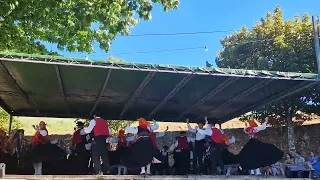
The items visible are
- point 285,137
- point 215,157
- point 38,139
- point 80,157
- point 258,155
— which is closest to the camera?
point 38,139

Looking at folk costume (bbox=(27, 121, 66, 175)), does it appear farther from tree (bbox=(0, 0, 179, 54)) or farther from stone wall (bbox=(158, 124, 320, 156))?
stone wall (bbox=(158, 124, 320, 156))

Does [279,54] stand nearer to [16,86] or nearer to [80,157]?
[80,157]

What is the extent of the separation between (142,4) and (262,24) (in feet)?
36.3

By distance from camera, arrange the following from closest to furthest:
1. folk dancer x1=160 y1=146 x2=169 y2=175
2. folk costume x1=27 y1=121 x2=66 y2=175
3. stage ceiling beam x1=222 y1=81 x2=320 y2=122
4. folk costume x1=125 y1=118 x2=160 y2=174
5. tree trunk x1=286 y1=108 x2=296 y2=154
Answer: folk costume x1=125 y1=118 x2=160 y2=174
folk costume x1=27 y1=121 x2=66 y2=175
stage ceiling beam x1=222 y1=81 x2=320 y2=122
folk dancer x1=160 y1=146 x2=169 y2=175
tree trunk x1=286 y1=108 x2=296 y2=154

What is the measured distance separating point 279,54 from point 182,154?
10.1 m

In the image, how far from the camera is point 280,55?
18406mm

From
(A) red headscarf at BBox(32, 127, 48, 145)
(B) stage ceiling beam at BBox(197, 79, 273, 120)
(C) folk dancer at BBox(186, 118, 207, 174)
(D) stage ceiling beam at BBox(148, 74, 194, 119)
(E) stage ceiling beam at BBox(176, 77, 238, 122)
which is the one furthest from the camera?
(C) folk dancer at BBox(186, 118, 207, 174)

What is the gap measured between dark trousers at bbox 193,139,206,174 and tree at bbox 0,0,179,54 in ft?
12.4

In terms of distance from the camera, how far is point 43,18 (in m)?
10.2

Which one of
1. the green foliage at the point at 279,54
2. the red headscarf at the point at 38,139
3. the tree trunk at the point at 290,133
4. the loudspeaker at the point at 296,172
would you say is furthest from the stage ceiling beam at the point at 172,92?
the tree trunk at the point at 290,133

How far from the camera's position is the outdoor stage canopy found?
8242mm

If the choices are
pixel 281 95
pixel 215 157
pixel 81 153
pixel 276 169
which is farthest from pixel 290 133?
pixel 81 153

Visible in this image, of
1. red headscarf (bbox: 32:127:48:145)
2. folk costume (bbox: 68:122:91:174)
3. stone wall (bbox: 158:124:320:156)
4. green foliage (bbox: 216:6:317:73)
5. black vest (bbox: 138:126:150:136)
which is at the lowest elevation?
folk costume (bbox: 68:122:91:174)

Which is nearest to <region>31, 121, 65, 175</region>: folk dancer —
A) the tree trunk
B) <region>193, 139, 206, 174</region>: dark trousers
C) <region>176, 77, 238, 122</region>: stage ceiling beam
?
<region>193, 139, 206, 174</region>: dark trousers
